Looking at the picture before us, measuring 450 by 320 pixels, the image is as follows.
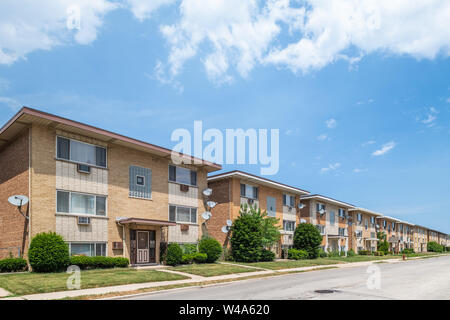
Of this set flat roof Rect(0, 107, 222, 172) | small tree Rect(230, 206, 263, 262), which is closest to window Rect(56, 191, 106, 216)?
flat roof Rect(0, 107, 222, 172)

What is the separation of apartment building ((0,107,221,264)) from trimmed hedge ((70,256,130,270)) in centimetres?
83

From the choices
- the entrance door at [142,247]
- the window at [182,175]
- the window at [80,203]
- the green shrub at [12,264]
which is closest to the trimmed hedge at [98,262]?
the entrance door at [142,247]

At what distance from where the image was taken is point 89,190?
2203 cm

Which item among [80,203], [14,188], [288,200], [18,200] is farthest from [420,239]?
[18,200]

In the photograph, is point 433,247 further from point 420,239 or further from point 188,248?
point 188,248

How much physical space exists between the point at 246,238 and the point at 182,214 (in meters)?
5.45

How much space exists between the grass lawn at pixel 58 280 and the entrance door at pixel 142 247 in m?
5.10

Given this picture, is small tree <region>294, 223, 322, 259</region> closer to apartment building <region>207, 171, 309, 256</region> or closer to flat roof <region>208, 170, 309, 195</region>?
apartment building <region>207, 171, 309, 256</region>

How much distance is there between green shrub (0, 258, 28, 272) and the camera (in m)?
18.5

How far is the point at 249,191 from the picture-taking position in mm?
35031
